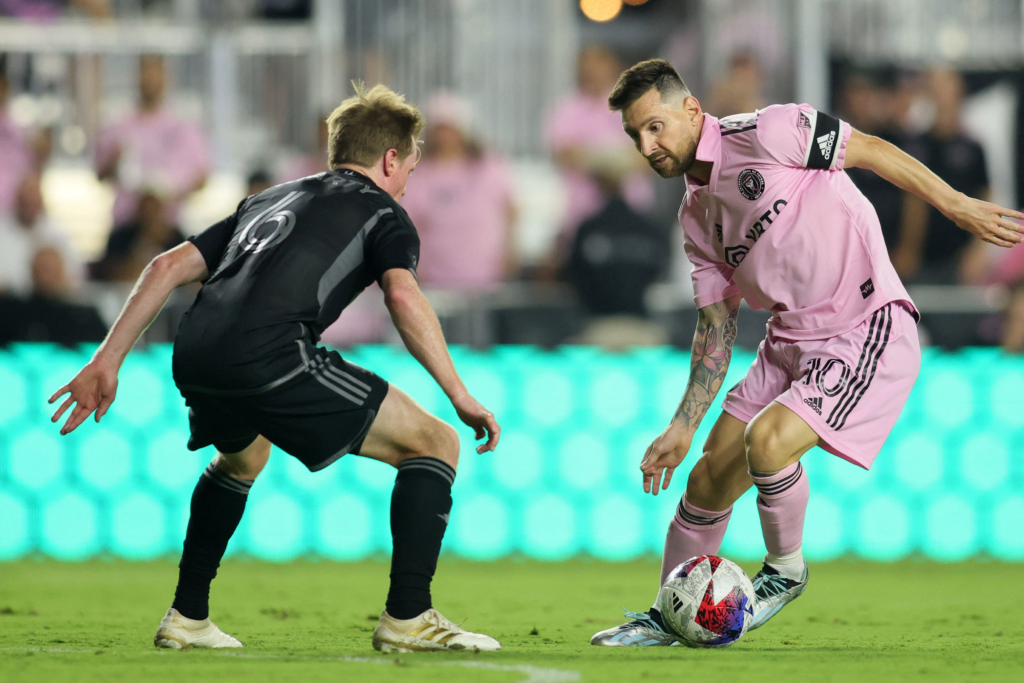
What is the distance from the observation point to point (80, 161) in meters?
10.6

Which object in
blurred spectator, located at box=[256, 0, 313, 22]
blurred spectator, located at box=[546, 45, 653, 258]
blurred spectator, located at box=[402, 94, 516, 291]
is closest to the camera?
blurred spectator, located at box=[402, 94, 516, 291]

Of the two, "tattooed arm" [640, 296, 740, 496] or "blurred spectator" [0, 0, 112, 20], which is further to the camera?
"blurred spectator" [0, 0, 112, 20]

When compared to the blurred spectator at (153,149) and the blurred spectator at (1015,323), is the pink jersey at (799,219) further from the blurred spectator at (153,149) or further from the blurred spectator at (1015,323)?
the blurred spectator at (153,149)

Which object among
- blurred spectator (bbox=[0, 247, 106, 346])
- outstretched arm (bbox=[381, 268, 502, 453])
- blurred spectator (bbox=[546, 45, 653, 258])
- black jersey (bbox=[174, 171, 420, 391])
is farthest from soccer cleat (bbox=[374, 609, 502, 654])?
blurred spectator (bbox=[546, 45, 653, 258])

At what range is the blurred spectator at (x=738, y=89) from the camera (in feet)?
31.1

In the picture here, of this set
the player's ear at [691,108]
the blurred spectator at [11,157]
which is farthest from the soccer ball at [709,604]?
the blurred spectator at [11,157]

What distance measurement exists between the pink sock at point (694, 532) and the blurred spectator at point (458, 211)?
479 cm

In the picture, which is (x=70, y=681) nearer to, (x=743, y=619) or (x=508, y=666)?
(x=508, y=666)

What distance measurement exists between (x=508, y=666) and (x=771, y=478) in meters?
1.18

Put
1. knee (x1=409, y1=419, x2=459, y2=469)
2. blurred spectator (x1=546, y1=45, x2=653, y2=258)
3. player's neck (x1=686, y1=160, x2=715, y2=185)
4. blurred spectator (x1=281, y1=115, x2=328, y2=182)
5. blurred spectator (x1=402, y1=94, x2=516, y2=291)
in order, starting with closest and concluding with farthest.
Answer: knee (x1=409, y1=419, x2=459, y2=469), player's neck (x1=686, y1=160, x2=715, y2=185), blurred spectator (x1=281, y1=115, x2=328, y2=182), blurred spectator (x1=402, y1=94, x2=516, y2=291), blurred spectator (x1=546, y1=45, x2=653, y2=258)

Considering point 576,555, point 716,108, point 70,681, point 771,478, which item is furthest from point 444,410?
point 70,681

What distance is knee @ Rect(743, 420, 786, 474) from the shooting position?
→ 4375mm

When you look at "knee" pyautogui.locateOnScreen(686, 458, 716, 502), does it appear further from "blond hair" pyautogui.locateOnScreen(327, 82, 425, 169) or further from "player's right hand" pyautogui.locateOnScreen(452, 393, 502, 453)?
"blond hair" pyautogui.locateOnScreen(327, 82, 425, 169)

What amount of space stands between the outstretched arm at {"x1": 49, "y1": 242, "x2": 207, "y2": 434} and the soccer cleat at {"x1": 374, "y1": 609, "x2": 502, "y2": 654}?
1130 millimetres
